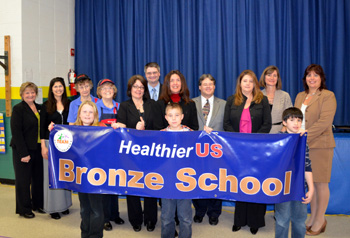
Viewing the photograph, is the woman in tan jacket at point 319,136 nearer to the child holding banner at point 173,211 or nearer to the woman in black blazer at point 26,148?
the child holding banner at point 173,211

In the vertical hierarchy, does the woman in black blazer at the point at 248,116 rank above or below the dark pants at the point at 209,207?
above

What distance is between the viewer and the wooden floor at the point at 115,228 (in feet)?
11.3

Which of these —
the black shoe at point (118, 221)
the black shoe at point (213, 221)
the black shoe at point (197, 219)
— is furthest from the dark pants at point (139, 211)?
the black shoe at point (213, 221)

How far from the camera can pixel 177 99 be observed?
11.0ft

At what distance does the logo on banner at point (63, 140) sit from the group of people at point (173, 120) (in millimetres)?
133

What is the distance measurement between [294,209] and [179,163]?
3.14 ft

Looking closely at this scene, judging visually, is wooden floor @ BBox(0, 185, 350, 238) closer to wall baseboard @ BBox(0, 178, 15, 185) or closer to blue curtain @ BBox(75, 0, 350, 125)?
wall baseboard @ BBox(0, 178, 15, 185)

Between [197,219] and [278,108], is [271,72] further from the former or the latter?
[197,219]

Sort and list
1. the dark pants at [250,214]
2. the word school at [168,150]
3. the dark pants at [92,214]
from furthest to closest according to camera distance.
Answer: the dark pants at [250,214] < the dark pants at [92,214] < the word school at [168,150]

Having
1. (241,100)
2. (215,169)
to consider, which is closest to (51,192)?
(215,169)

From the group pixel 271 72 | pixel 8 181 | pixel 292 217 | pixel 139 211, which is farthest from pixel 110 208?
pixel 8 181

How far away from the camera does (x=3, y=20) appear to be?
16.5 ft

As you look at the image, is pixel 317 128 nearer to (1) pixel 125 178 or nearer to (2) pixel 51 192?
(1) pixel 125 178

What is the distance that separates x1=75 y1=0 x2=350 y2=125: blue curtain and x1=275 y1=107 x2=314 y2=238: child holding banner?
2186 mm
